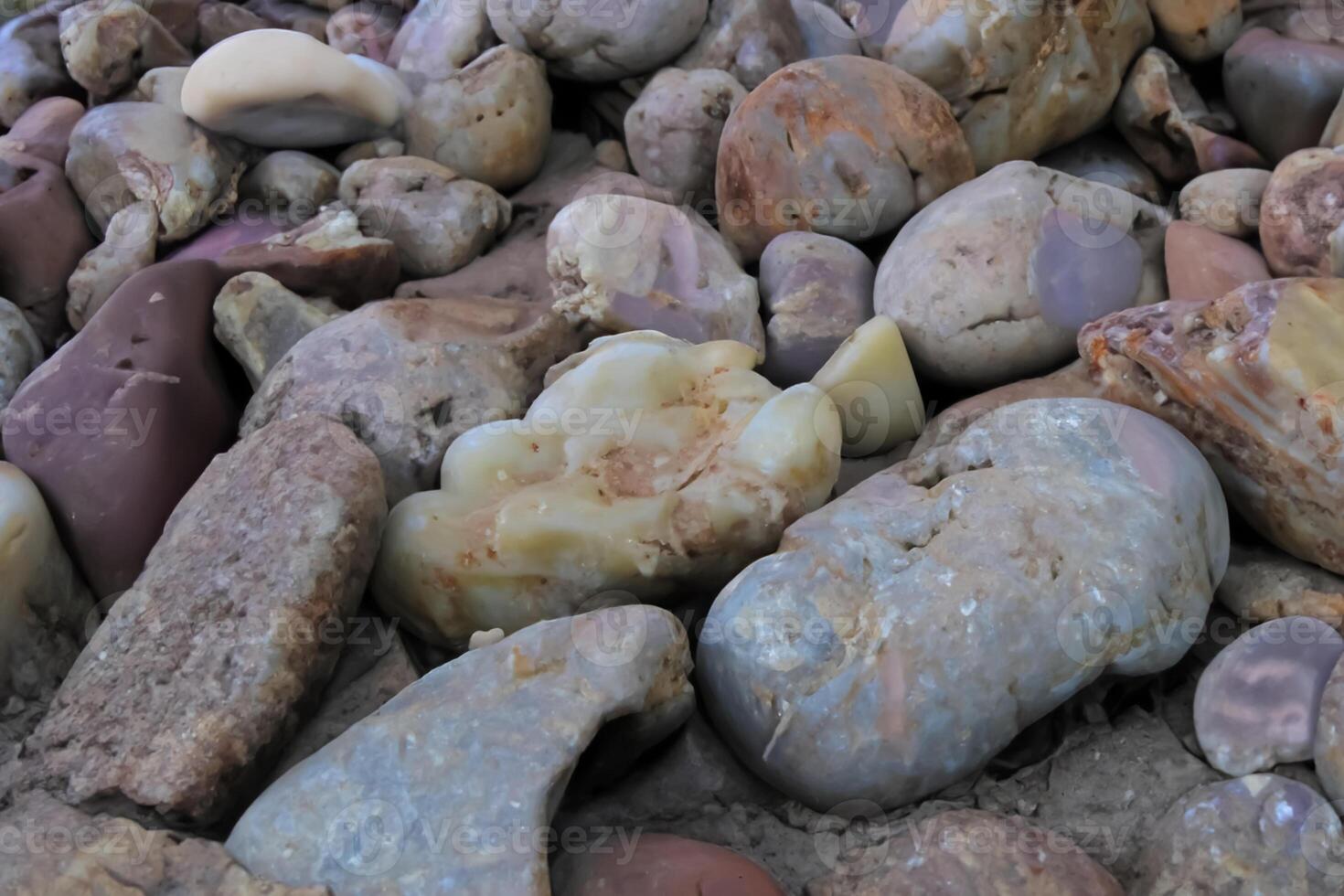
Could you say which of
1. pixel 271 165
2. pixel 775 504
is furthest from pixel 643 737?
pixel 271 165

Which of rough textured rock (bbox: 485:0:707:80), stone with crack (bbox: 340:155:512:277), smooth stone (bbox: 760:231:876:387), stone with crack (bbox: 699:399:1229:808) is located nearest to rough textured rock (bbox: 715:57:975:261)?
smooth stone (bbox: 760:231:876:387)

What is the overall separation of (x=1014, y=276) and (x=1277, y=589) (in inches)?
33.8

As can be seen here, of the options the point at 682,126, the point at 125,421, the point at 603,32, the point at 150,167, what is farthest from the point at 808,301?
the point at 150,167

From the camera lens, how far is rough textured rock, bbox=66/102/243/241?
10.3 ft

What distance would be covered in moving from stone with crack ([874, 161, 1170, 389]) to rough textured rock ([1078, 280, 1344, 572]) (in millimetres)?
300

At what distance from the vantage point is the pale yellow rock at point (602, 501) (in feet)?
6.53

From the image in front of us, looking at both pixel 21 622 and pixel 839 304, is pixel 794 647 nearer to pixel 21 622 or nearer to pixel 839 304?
pixel 839 304

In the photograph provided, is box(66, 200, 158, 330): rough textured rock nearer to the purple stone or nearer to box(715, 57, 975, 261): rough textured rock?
box(715, 57, 975, 261): rough textured rock

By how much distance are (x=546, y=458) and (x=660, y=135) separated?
140 centimetres

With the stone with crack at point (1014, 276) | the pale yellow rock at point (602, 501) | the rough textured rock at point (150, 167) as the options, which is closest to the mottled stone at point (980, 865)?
the pale yellow rock at point (602, 501)

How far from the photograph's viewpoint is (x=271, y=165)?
130 inches

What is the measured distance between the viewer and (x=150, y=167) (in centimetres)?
314

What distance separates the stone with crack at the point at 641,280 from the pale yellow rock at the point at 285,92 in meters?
1.00

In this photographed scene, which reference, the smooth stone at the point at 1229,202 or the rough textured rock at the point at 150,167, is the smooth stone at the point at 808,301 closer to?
the smooth stone at the point at 1229,202
